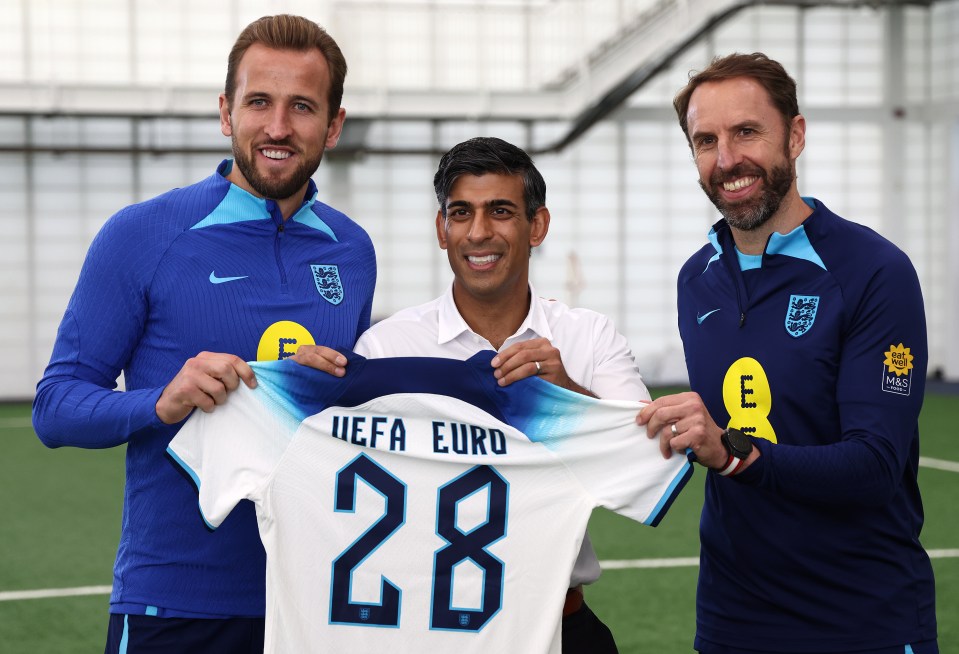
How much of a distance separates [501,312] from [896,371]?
3.14 feet

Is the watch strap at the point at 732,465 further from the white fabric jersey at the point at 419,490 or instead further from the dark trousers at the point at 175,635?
the dark trousers at the point at 175,635

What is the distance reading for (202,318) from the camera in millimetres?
2555

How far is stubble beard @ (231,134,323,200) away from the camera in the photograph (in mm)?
2584

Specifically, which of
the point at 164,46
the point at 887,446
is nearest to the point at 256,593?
the point at 887,446

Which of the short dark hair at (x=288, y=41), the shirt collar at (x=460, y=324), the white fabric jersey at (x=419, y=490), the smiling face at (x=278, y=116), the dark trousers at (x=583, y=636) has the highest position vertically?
the short dark hair at (x=288, y=41)

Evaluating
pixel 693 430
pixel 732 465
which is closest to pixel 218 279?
pixel 693 430

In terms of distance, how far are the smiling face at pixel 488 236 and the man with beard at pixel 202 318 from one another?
0.35m

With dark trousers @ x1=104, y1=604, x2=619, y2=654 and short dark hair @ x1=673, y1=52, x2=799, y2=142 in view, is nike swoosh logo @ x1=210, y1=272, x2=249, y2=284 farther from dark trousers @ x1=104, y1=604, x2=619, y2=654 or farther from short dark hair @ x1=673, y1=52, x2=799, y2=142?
short dark hair @ x1=673, y1=52, x2=799, y2=142

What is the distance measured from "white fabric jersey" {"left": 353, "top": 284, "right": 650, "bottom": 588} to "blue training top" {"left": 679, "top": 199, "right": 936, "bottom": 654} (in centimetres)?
24

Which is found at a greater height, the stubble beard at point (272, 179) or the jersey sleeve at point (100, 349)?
the stubble beard at point (272, 179)

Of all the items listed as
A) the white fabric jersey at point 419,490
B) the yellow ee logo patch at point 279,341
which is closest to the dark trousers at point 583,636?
the white fabric jersey at point 419,490

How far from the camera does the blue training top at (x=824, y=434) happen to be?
2.42 metres

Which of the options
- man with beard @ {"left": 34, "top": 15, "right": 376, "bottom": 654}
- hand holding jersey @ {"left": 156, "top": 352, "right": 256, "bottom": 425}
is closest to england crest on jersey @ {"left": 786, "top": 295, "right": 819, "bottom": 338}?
man with beard @ {"left": 34, "top": 15, "right": 376, "bottom": 654}

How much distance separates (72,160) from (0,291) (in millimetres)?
2222
